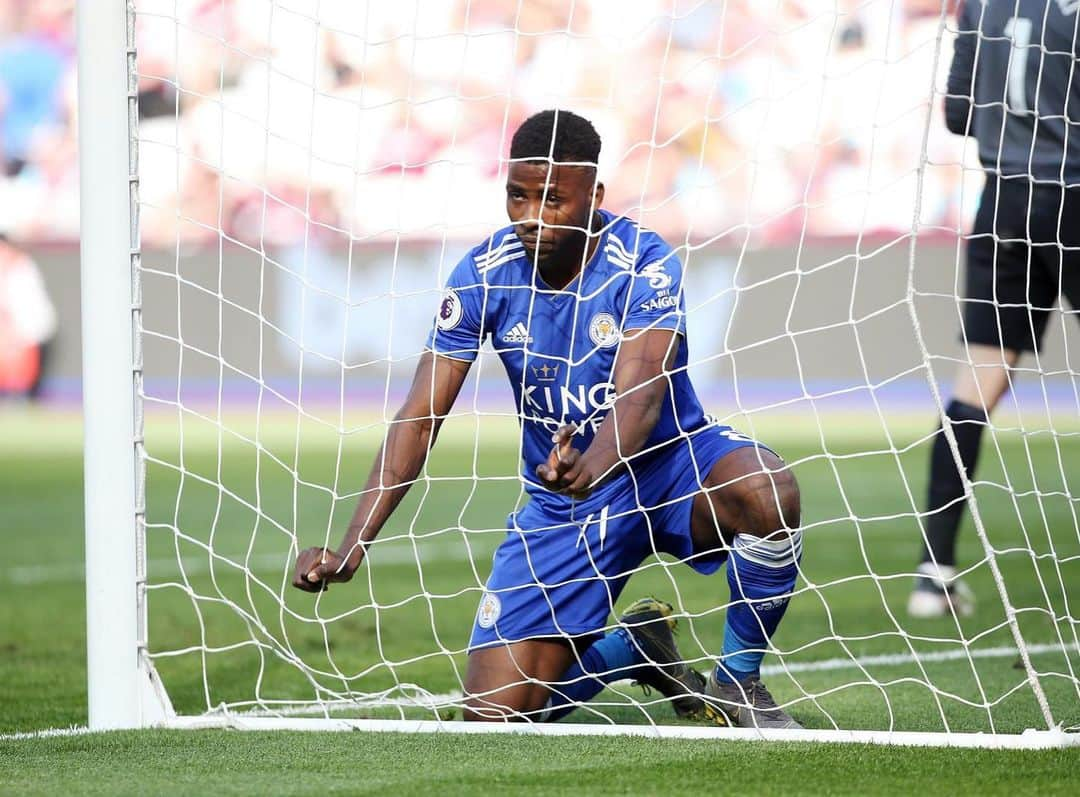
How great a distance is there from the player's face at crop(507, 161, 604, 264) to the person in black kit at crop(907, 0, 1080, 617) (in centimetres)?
184

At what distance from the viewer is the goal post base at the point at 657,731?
9.98ft

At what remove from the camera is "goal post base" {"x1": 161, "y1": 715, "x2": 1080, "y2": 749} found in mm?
3041

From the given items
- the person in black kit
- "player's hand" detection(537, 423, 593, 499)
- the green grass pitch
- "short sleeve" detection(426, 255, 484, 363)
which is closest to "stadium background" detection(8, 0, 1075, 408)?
the green grass pitch

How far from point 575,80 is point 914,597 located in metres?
9.02

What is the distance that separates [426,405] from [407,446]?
11 cm

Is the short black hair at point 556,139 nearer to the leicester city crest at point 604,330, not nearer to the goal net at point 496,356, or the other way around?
the goal net at point 496,356

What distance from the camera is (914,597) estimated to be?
526 cm

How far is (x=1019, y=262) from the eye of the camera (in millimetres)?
5062

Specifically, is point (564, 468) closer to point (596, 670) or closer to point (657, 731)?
point (657, 731)

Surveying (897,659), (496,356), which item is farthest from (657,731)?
(496,356)

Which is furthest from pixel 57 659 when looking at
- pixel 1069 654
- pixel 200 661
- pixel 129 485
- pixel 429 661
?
pixel 1069 654

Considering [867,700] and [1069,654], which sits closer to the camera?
[867,700]

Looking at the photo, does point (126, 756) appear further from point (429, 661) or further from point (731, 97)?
point (731, 97)

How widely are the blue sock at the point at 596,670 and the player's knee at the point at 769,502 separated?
54 cm
